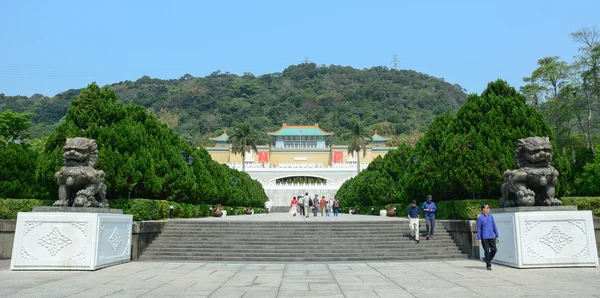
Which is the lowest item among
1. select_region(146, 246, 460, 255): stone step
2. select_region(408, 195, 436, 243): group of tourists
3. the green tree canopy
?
select_region(146, 246, 460, 255): stone step

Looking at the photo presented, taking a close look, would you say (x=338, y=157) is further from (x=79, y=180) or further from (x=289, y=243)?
(x=79, y=180)

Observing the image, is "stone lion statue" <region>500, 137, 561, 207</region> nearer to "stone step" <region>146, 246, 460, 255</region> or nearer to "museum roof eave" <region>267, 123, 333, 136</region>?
"stone step" <region>146, 246, 460, 255</region>

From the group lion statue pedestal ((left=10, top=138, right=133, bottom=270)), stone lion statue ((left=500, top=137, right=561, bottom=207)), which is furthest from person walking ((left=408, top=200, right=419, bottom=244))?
lion statue pedestal ((left=10, top=138, right=133, bottom=270))

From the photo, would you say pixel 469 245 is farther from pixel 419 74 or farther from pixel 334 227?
pixel 419 74

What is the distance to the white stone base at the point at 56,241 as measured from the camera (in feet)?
29.0

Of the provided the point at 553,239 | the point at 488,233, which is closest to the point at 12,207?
the point at 488,233

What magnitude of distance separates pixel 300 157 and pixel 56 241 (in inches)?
2520

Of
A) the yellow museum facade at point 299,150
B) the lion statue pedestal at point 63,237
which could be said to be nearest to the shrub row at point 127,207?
the lion statue pedestal at point 63,237

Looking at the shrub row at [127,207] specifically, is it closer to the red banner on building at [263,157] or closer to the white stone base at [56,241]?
the white stone base at [56,241]

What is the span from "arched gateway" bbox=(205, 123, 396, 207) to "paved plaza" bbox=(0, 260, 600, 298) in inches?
2015

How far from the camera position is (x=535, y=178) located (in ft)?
30.7

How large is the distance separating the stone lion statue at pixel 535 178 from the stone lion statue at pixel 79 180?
8.92 m

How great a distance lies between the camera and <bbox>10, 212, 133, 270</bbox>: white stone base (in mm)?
8828

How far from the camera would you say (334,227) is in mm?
14086
